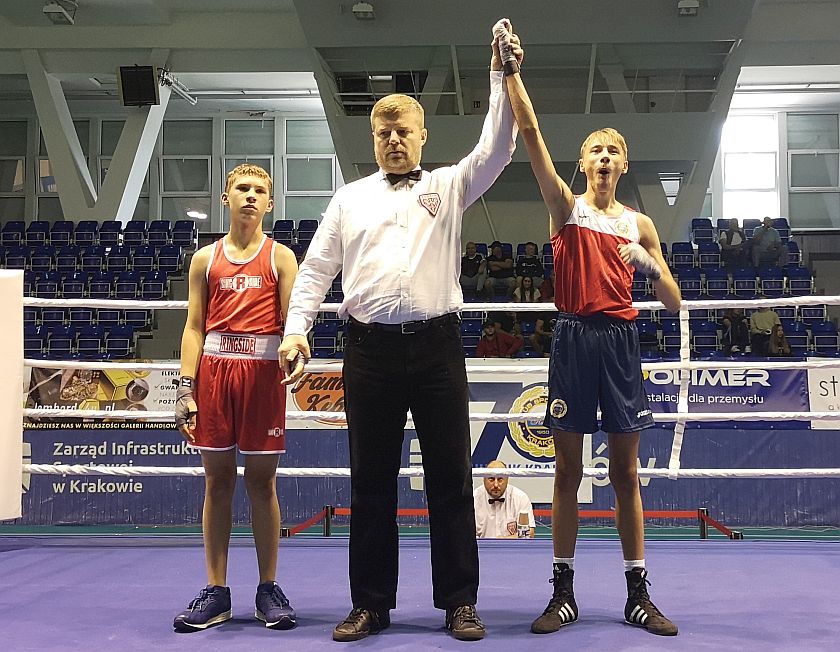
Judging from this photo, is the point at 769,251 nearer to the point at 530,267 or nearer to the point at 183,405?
the point at 530,267

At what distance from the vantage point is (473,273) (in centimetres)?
1067

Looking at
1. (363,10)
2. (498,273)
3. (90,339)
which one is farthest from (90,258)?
(498,273)

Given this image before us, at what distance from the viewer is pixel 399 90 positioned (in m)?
12.0

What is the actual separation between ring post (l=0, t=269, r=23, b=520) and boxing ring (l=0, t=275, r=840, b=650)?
0.05 feet

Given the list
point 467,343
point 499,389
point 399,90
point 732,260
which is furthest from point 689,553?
point 399,90

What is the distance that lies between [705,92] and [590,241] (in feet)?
33.8

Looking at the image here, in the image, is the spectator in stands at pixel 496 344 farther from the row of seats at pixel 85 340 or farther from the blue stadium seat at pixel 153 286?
the blue stadium seat at pixel 153 286

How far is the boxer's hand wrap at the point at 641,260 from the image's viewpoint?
7.93 feet

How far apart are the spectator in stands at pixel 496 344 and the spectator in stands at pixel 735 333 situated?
2.35 m

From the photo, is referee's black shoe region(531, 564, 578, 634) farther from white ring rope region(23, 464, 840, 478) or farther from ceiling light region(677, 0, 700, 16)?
ceiling light region(677, 0, 700, 16)

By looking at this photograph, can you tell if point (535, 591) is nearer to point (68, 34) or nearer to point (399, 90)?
point (399, 90)

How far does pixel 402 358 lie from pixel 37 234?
39.3 ft

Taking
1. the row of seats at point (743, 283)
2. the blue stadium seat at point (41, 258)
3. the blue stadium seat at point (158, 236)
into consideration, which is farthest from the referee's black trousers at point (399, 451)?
the blue stadium seat at point (158, 236)

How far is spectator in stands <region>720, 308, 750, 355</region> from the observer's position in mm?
9023
